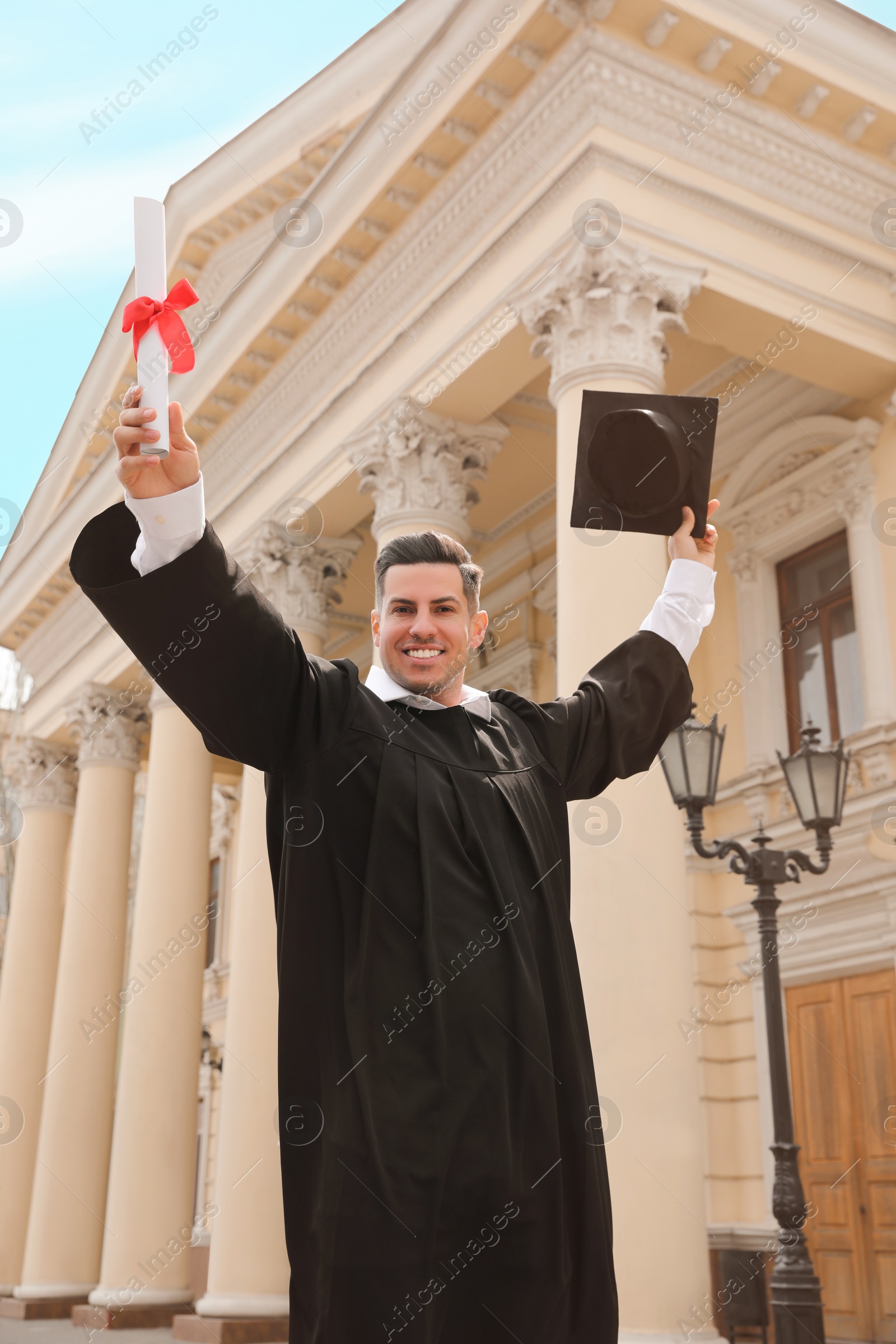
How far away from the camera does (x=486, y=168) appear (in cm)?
1014

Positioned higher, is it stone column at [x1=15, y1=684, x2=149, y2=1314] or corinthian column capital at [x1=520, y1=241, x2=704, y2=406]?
corinthian column capital at [x1=520, y1=241, x2=704, y2=406]

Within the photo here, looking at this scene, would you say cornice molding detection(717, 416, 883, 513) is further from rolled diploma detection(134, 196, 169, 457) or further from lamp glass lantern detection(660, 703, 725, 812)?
rolled diploma detection(134, 196, 169, 457)

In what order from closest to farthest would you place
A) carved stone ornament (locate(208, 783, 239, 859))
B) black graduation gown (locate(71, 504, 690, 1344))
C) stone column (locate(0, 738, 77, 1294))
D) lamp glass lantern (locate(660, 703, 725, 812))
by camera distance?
black graduation gown (locate(71, 504, 690, 1344)), lamp glass lantern (locate(660, 703, 725, 812)), stone column (locate(0, 738, 77, 1294)), carved stone ornament (locate(208, 783, 239, 859))

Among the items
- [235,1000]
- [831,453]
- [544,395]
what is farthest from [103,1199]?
[831,453]

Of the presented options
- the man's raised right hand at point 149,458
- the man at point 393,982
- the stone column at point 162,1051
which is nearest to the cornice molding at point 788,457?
the stone column at point 162,1051

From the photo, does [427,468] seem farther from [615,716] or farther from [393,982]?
[393,982]

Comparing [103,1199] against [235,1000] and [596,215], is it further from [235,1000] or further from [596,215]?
[596,215]

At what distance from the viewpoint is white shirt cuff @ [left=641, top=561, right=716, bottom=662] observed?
8.89 feet

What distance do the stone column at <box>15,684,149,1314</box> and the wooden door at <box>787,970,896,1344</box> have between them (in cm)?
976

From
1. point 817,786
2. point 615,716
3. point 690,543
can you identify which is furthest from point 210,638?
point 817,786

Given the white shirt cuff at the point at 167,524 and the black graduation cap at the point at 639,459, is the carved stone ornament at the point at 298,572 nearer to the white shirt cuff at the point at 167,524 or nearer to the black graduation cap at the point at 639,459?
the black graduation cap at the point at 639,459

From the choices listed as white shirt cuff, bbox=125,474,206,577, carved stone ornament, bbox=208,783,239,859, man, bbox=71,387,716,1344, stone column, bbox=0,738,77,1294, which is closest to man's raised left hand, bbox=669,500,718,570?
man, bbox=71,387,716,1344

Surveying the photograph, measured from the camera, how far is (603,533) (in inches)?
313

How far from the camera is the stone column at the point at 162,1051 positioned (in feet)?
45.6
